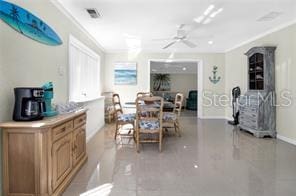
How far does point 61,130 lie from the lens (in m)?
2.69

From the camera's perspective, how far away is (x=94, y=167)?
Result: 141 inches

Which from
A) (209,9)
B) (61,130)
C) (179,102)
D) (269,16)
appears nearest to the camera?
(61,130)

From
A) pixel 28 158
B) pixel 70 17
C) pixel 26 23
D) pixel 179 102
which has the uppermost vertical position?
pixel 70 17

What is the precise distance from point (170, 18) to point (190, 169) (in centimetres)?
287

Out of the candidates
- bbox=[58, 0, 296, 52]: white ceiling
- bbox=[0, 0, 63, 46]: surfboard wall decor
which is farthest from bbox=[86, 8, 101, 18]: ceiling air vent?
bbox=[0, 0, 63, 46]: surfboard wall decor

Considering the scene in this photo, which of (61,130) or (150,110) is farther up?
(150,110)

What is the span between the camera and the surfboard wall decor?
7.84 feet

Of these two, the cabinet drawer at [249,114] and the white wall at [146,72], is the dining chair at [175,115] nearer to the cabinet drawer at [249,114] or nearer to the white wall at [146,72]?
the cabinet drawer at [249,114]

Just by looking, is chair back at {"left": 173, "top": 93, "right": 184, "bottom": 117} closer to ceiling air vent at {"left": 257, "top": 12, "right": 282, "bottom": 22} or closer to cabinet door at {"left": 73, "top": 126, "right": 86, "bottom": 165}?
ceiling air vent at {"left": 257, "top": 12, "right": 282, "bottom": 22}

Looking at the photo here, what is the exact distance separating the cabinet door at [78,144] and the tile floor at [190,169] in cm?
20

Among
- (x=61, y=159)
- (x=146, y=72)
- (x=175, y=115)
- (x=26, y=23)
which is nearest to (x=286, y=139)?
(x=175, y=115)

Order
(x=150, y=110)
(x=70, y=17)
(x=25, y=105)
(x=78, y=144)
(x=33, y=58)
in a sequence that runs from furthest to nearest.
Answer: (x=70, y=17) → (x=150, y=110) → (x=78, y=144) → (x=33, y=58) → (x=25, y=105)

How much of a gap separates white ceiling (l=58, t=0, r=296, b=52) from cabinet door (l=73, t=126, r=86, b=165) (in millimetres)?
2068

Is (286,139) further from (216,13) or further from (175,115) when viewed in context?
(216,13)
